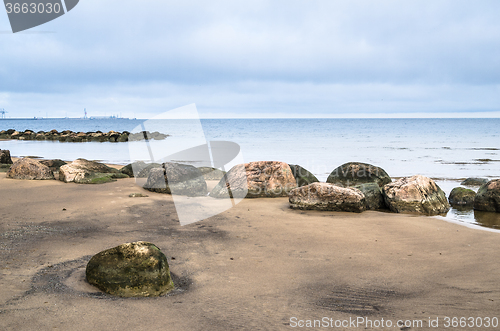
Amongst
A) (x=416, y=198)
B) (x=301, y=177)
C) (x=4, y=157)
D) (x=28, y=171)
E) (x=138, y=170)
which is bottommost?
(x=416, y=198)

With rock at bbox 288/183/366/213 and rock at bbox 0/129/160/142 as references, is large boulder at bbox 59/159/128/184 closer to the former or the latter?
rock at bbox 288/183/366/213

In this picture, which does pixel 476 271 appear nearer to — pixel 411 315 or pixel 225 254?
pixel 411 315

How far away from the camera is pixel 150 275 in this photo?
3043mm

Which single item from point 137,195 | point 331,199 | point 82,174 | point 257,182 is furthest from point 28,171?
point 331,199

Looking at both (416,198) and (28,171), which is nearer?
(416,198)

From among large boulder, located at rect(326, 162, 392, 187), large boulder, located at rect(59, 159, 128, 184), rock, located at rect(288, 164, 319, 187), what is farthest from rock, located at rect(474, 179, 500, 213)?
large boulder, located at rect(59, 159, 128, 184)

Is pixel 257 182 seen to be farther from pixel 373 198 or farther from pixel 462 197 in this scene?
pixel 462 197

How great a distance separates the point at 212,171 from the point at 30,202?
17.8 feet

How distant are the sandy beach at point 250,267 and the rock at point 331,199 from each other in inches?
7.8

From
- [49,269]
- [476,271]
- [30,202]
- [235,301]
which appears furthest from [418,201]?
[30,202]

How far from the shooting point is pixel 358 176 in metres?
9.17

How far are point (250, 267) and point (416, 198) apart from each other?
4486 millimetres

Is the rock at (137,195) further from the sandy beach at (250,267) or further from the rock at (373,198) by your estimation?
the rock at (373,198)

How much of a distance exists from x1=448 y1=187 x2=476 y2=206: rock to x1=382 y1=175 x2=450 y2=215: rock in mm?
842
